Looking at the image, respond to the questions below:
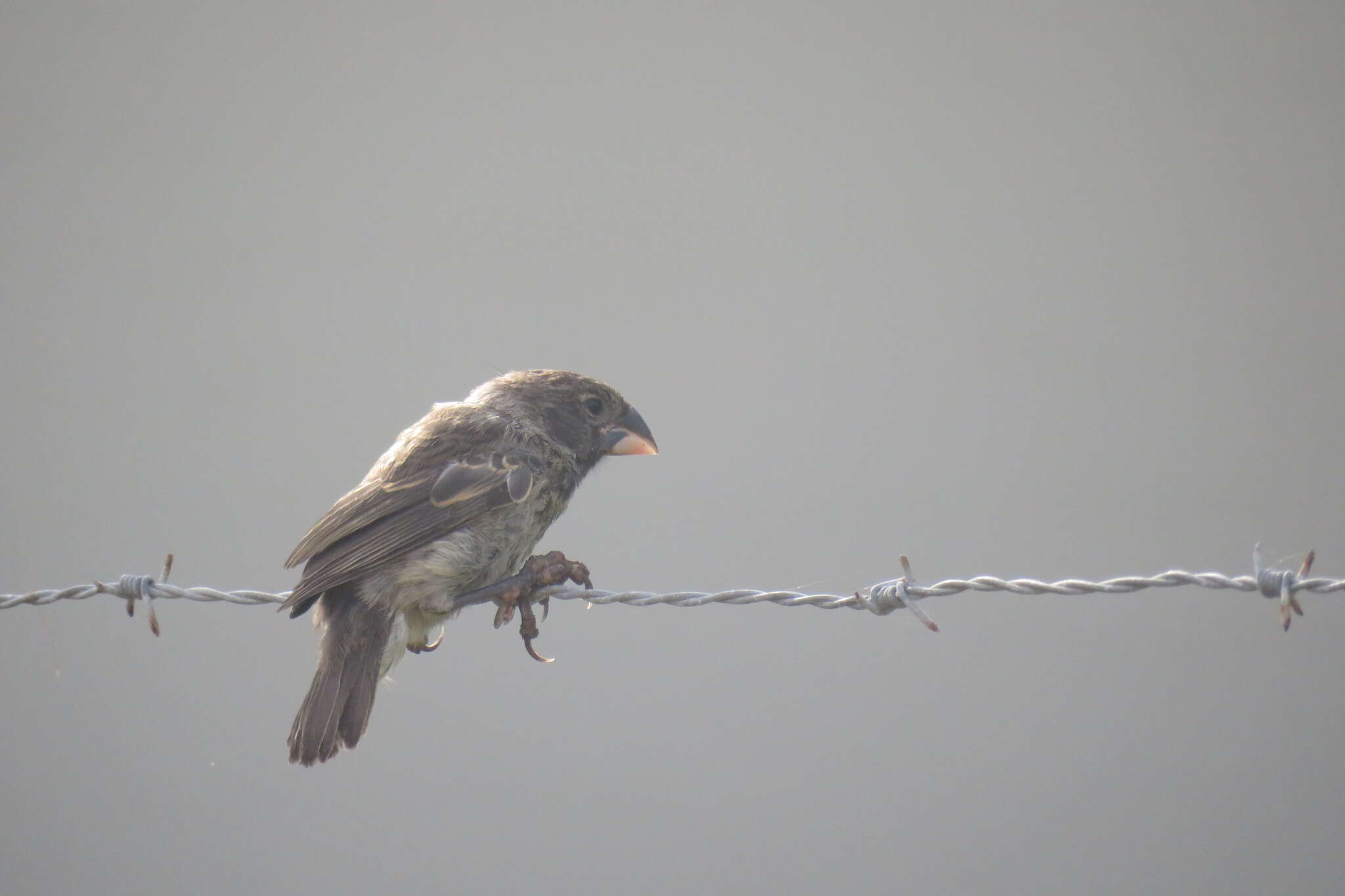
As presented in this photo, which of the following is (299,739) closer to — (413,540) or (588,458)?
(413,540)

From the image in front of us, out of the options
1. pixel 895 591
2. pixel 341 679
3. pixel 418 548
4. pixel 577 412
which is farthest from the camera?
pixel 577 412

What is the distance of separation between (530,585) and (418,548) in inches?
16.1

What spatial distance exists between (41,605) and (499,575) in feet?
5.68

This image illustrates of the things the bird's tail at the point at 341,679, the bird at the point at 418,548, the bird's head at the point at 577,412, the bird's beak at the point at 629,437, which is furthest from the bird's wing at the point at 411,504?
the bird's beak at the point at 629,437

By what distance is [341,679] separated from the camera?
378cm

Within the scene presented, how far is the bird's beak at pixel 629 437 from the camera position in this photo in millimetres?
4781

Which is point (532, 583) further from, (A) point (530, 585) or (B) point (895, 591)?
(B) point (895, 591)

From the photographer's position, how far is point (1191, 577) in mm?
2645

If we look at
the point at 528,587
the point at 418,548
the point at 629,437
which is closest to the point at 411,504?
the point at 418,548

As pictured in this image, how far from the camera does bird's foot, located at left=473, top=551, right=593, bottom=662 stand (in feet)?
13.2

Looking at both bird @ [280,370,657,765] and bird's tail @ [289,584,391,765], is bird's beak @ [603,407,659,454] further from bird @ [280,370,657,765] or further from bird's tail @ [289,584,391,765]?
bird's tail @ [289,584,391,765]

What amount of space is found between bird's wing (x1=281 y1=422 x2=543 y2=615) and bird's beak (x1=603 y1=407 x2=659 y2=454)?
1.50 feet

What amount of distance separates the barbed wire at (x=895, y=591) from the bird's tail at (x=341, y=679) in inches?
9.2

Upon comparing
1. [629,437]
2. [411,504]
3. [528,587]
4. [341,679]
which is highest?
[629,437]
